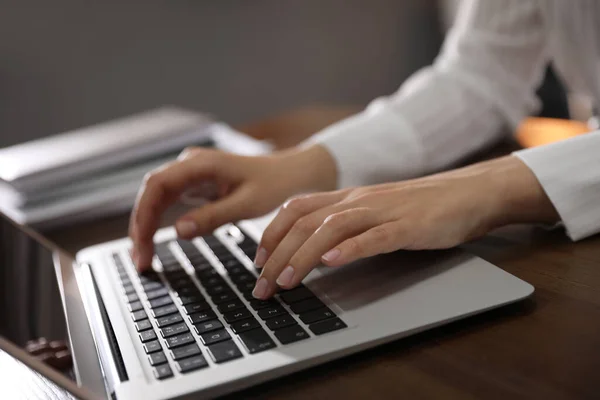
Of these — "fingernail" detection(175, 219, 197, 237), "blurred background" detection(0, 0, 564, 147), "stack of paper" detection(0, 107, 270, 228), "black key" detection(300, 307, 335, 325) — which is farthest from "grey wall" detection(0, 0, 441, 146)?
"black key" detection(300, 307, 335, 325)

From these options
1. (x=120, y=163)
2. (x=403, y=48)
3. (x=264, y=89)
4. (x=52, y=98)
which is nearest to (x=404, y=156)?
(x=120, y=163)

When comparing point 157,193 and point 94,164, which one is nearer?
point 157,193

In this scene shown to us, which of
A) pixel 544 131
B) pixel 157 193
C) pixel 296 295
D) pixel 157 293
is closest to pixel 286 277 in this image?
pixel 296 295

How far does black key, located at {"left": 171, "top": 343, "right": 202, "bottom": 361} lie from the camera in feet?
1.24

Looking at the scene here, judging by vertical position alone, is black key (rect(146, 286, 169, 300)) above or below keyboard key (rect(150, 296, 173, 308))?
above

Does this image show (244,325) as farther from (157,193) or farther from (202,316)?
(157,193)

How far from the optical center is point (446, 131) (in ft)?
2.65

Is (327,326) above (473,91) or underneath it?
underneath

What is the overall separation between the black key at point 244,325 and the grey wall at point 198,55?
1489 millimetres

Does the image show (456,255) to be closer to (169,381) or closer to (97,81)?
(169,381)

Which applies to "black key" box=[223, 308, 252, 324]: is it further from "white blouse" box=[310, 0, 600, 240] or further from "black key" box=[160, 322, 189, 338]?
"white blouse" box=[310, 0, 600, 240]

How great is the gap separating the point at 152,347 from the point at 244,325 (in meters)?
0.06

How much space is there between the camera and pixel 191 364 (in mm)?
365

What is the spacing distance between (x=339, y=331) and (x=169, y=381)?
105mm
